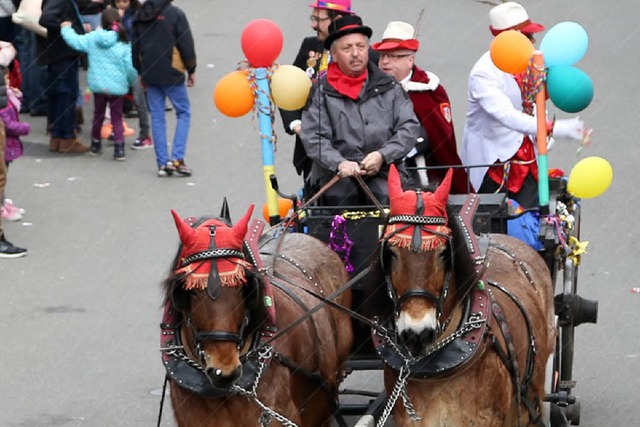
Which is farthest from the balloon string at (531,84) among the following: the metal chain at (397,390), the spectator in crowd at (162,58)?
the spectator in crowd at (162,58)

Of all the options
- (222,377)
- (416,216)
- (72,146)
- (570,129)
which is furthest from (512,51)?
(72,146)

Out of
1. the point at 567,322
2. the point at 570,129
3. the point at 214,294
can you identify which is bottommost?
the point at 567,322

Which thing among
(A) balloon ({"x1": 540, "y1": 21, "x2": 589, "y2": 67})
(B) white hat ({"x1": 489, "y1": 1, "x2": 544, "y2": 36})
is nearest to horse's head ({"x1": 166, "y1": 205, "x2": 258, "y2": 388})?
(A) balloon ({"x1": 540, "y1": 21, "x2": 589, "y2": 67})

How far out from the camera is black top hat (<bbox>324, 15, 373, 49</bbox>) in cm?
841

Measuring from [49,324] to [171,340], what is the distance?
16.5 feet

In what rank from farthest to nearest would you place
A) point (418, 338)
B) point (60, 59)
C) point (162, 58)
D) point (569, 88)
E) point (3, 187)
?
1. point (60, 59)
2. point (162, 58)
3. point (3, 187)
4. point (569, 88)
5. point (418, 338)

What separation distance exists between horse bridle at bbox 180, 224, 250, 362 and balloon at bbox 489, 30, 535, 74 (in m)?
2.63

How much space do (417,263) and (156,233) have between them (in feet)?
24.8

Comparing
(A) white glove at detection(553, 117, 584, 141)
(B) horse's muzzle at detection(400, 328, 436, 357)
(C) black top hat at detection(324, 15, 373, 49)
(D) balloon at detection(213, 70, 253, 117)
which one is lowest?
(B) horse's muzzle at detection(400, 328, 436, 357)

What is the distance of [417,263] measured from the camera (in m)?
6.54

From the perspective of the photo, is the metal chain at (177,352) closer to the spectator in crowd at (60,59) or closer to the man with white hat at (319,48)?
the man with white hat at (319,48)

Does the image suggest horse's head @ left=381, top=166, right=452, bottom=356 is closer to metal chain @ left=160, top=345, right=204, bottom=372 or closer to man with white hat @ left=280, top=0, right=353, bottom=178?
metal chain @ left=160, top=345, right=204, bottom=372

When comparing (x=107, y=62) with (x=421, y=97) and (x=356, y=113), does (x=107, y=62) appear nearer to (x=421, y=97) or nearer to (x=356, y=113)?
(x=421, y=97)

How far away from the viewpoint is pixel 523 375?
740 centimetres
